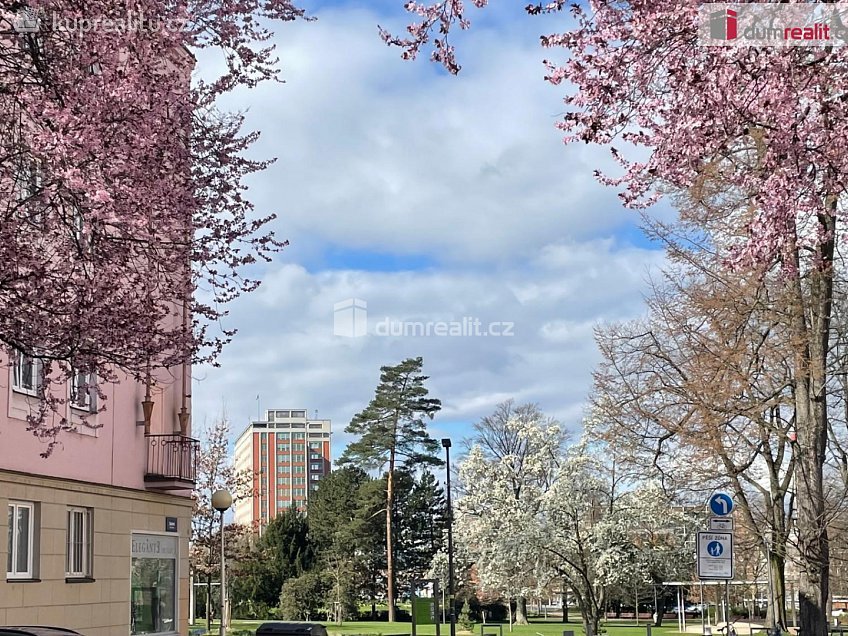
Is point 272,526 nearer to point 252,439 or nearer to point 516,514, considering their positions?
point 516,514

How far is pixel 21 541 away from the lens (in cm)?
1728

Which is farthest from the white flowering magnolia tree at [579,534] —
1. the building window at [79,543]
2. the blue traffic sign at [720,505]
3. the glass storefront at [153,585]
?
the blue traffic sign at [720,505]

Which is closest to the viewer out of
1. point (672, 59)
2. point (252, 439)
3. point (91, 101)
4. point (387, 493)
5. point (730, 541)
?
point (672, 59)

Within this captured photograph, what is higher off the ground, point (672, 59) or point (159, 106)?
point (159, 106)

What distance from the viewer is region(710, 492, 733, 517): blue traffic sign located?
14.4m

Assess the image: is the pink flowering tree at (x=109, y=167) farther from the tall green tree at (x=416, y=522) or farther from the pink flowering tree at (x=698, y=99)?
the tall green tree at (x=416, y=522)

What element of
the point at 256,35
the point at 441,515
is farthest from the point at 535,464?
the point at 256,35

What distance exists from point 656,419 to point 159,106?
11.6 m

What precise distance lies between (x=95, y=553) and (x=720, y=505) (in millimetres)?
11440

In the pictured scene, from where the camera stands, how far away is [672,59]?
715cm

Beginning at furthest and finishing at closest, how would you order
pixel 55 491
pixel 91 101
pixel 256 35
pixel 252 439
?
pixel 252 439 < pixel 55 491 < pixel 256 35 < pixel 91 101

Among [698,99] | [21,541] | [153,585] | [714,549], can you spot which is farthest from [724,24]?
[153,585]

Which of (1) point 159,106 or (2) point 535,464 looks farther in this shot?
(2) point 535,464

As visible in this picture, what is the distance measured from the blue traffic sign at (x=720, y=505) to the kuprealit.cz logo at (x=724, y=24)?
896cm
